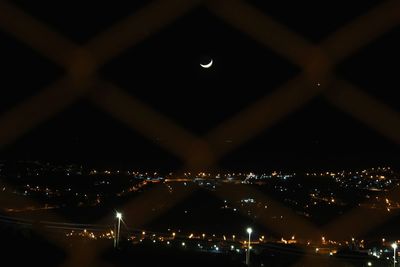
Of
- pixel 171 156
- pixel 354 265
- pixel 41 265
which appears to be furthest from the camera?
pixel 171 156

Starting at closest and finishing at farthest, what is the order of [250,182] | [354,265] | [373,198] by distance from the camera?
[354,265], [373,198], [250,182]

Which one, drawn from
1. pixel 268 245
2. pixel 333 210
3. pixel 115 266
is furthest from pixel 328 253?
pixel 115 266

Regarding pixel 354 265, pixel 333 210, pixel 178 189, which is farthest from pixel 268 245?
pixel 178 189

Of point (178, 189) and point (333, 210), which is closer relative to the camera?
point (333, 210)

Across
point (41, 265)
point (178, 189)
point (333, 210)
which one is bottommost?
point (41, 265)

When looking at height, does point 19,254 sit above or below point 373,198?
below

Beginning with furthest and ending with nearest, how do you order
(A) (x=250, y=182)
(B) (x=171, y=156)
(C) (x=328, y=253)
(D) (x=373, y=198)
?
(A) (x=250, y=182), (B) (x=171, y=156), (D) (x=373, y=198), (C) (x=328, y=253)

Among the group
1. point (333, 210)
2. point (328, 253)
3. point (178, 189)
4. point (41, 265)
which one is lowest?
point (41, 265)

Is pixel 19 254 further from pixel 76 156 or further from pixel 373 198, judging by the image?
pixel 373 198

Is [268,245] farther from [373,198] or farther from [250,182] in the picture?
[250,182]
